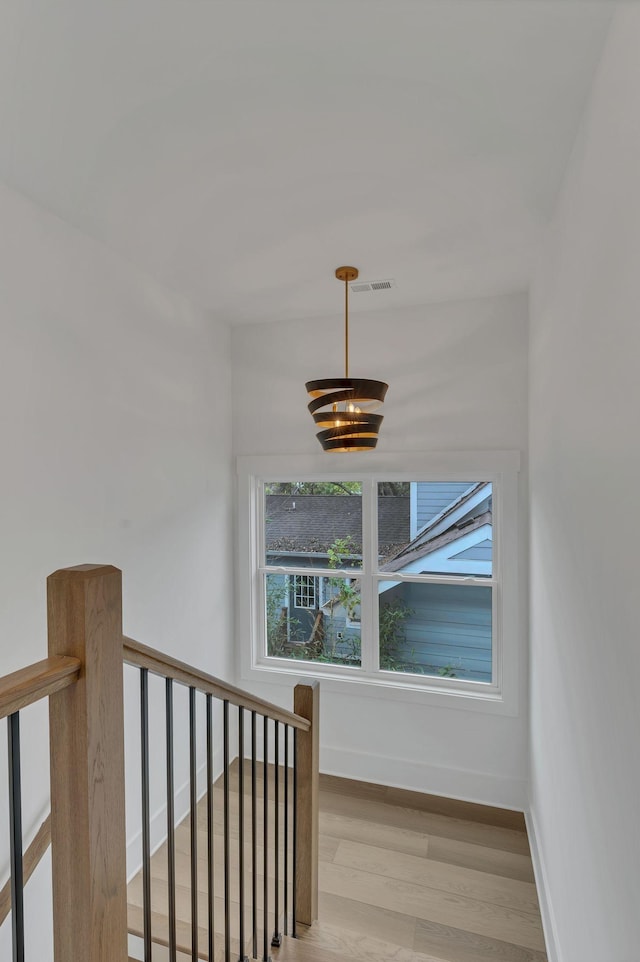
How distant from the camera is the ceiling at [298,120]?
4.22 feet

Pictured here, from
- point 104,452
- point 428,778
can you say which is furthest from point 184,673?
point 428,778

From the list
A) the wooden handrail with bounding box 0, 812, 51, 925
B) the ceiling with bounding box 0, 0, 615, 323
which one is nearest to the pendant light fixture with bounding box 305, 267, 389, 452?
the ceiling with bounding box 0, 0, 615, 323

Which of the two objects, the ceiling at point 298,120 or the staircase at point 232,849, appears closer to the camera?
the staircase at point 232,849

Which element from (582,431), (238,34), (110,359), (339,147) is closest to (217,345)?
(110,359)

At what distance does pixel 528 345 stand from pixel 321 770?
3195mm

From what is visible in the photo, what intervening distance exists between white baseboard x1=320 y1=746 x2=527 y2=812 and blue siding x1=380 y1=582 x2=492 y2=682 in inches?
23.6

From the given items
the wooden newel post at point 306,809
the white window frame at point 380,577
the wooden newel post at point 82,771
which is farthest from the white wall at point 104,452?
the wooden newel post at point 82,771

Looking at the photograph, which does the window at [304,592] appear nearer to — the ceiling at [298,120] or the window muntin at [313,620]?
the window muntin at [313,620]

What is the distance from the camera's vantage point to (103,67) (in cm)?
142

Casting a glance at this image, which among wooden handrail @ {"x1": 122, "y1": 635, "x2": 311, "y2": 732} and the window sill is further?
the window sill

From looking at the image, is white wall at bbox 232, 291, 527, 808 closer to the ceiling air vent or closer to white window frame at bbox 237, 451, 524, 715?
white window frame at bbox 237, 451, 524, 715

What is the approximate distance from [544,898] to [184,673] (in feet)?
7.65

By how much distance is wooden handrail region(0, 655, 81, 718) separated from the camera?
762 millimetres

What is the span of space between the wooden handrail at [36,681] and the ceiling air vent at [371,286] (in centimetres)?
268
